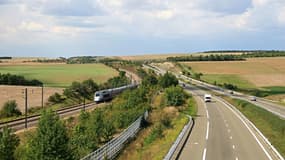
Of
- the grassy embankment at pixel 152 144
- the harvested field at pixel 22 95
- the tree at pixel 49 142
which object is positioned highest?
the tree at pixel 49 142

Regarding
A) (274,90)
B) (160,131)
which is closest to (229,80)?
(274,90)

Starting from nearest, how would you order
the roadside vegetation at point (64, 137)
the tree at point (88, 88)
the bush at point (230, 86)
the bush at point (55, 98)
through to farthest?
the roadside vegetation at point (64, 137)
the bush at point (55, 98)
the tree at point (88, 88)
the bush at point (230, 86)

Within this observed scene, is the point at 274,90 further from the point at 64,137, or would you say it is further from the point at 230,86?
the point at 64,137

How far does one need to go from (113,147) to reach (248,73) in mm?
134511

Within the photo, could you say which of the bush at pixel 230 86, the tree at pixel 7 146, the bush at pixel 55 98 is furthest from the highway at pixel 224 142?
the bush at pixel 230 86

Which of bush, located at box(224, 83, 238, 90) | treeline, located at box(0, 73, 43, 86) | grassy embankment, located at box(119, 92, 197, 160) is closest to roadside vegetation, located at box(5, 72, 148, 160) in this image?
grassy embankment, located at box(119, 92, 197, 160)

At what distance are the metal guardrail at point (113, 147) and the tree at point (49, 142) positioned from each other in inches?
91.0

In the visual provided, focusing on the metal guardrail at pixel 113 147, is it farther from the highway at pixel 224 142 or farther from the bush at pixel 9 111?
the bush at pixel 9 111

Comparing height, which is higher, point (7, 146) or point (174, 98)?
point (7, 146)

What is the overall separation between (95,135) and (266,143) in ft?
44.4

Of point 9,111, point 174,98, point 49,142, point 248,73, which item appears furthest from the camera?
point 248,73

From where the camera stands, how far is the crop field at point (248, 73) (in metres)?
144

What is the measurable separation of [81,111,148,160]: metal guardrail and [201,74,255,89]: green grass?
308ft

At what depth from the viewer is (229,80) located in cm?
15488
